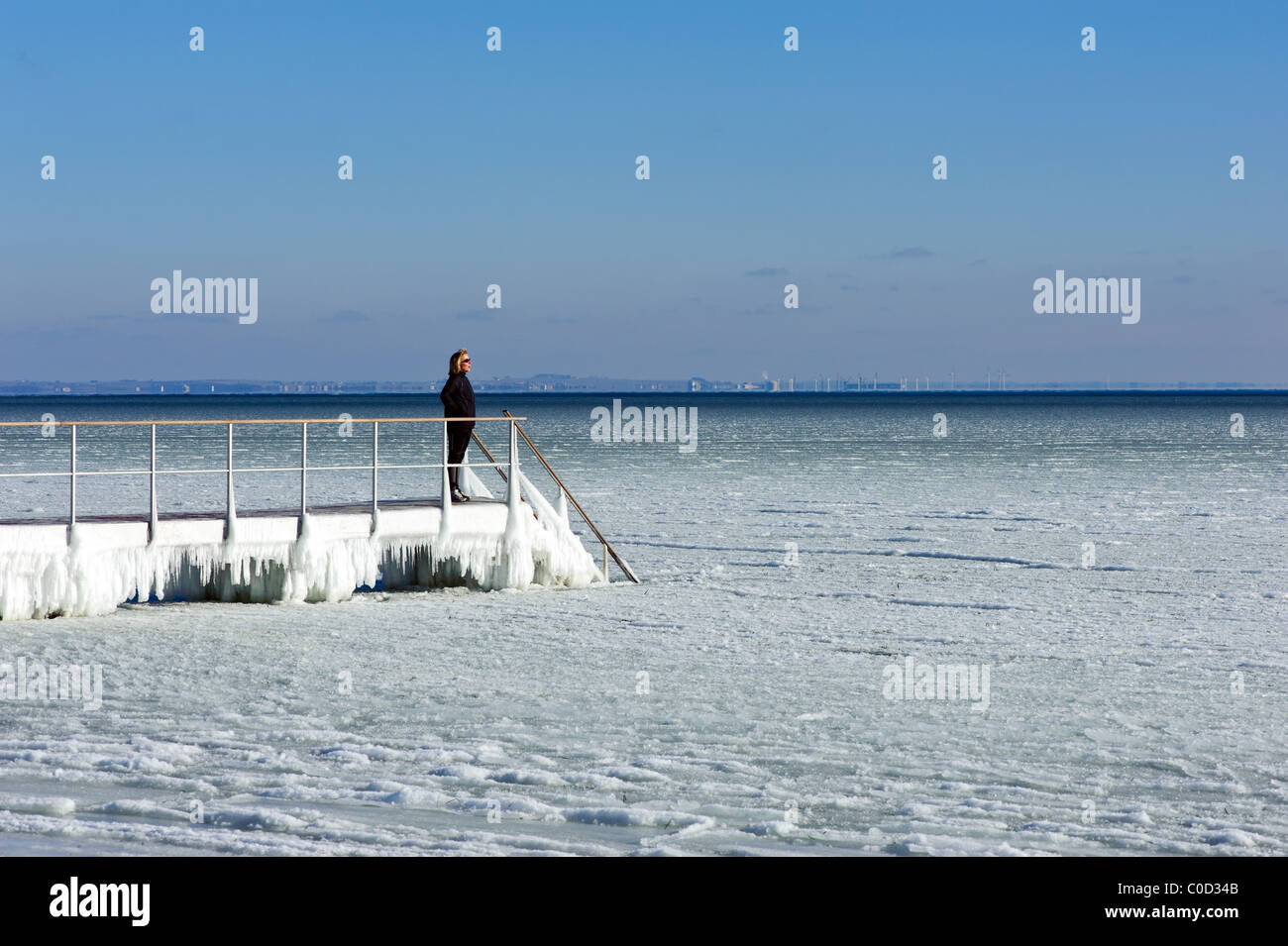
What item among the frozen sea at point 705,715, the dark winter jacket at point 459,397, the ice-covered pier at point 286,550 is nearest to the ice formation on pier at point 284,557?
the ice-covered pier at point 286,550

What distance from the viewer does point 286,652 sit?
11.2m

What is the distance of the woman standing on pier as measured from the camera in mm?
14992

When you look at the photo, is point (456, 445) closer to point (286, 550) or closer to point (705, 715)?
point (286, 550)

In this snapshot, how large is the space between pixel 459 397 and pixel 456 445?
1.89 ft

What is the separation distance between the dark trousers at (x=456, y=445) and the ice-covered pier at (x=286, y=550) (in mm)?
189

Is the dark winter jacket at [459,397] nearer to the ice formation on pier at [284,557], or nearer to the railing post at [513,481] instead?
the railing post at [513,481]

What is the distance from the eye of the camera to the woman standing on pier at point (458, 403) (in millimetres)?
14992

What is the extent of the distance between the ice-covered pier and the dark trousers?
19cm

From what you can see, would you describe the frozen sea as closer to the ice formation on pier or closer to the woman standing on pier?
the ice formation on pier

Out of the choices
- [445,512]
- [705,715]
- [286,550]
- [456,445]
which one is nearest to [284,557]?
[286,550]

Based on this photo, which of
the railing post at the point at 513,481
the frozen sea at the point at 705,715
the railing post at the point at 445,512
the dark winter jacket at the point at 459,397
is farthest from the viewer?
the dark winter jacket at the point at 459,397

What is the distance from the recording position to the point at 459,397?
15.0m
